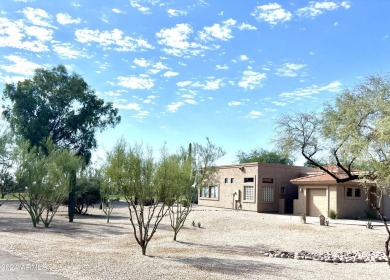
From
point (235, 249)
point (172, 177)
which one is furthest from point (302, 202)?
point (172, 177)

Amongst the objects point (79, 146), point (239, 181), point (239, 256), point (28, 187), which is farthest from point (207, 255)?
point (79, 146)

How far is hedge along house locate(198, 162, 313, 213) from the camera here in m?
36.4

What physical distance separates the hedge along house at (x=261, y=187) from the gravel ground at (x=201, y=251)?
11.8 meters

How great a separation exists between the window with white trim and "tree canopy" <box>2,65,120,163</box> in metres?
21.1

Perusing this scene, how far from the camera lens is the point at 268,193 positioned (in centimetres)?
A: 3681

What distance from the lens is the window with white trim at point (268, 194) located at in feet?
120

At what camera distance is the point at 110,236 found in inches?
763

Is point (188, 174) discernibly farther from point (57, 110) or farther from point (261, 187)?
point (57, 110)

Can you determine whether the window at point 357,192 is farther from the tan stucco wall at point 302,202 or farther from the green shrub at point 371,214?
the tan stucco wall at point 302,202

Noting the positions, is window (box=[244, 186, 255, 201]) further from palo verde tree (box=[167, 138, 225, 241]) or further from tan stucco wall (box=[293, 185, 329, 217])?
palo verde tree (box=[167, 138, 225, 241])

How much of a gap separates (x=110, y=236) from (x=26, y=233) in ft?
14.0

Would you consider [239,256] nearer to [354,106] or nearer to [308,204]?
[354,106]

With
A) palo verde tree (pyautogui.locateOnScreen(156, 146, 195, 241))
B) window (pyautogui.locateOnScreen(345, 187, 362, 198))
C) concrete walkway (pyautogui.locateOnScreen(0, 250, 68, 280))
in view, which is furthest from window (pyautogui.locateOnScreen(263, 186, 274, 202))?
concrete walkway (pyautogui.locateOnScreen(0, 250, 68, 280))

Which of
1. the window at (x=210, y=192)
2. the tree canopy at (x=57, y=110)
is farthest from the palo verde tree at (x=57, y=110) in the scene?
the window at (x=210, y=192)
